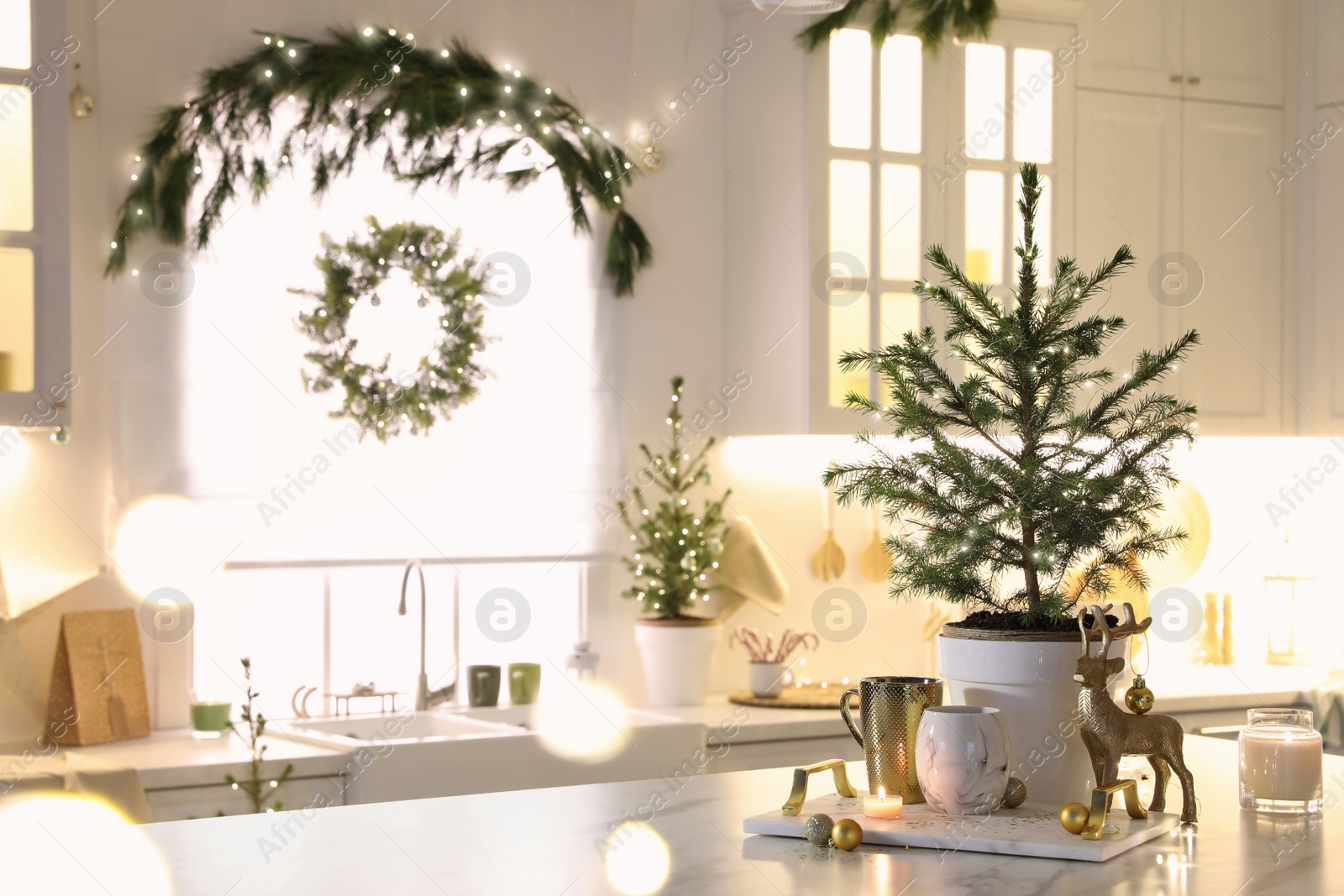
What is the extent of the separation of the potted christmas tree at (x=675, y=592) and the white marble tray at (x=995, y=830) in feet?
7.04

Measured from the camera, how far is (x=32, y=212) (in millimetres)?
2467

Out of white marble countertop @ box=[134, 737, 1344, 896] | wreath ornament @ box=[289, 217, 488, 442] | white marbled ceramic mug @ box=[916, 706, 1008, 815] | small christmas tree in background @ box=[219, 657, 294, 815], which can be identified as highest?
wreath ornament @ box=[289, 217, 488, 442]

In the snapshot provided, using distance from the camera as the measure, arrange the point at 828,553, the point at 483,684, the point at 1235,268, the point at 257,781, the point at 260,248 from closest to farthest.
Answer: the point at 257,781 → the point at 260,248 → the point at 483,684 → the point at 828,553 → the point at 1235,268

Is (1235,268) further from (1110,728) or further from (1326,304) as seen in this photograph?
(1110,728)

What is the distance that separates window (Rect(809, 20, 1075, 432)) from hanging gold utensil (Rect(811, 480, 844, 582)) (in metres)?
0.43

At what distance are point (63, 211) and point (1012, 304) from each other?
7.88ft

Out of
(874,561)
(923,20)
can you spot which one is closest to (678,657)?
(874,561)

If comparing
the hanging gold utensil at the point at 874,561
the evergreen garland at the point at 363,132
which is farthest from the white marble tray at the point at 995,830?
the hanging gold utensil at the point at 874,561

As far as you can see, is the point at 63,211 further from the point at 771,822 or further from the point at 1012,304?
the point at 1012,304

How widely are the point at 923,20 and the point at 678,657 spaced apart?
68.1 inches

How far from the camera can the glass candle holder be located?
1.38 metres

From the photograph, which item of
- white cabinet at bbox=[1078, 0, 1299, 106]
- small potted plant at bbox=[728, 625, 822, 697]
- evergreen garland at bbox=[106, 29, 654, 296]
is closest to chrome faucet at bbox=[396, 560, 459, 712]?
small potted plant at bbox=[728, 625, 822, 697]

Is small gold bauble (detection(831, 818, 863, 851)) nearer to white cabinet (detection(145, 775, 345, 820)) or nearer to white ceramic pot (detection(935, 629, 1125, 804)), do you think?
white ceramic pot (detection(935, 629, 1125, 804))

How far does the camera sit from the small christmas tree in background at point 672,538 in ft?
11.5
